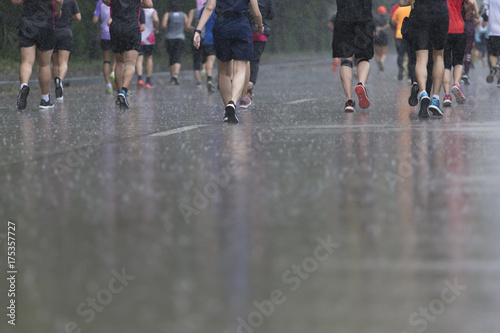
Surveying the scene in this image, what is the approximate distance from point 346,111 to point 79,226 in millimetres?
8115

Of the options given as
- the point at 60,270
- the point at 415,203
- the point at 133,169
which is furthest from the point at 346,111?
Result: the point at 60,270

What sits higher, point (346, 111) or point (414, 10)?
point (414, 10)

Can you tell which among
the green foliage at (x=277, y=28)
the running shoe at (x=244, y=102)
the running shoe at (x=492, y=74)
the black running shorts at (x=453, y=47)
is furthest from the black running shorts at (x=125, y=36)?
the green foliage at (x=277, y=28)

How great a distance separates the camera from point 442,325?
12.5ft

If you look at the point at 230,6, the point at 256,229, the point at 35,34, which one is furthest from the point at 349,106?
the point at 256,229

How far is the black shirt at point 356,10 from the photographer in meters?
13.3

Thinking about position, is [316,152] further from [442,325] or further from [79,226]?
[442,325]

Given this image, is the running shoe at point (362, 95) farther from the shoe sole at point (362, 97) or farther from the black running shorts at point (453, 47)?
the black running shorts at point (453, 47)

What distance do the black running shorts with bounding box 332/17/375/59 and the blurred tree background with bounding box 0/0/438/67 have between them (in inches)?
746

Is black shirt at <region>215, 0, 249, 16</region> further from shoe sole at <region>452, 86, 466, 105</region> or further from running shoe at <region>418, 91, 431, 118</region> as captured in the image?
shoe sole at <region>452, 86, 466, 105</region>

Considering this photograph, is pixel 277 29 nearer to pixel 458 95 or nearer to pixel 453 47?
pixel 458 95

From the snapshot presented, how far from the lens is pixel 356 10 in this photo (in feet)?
43.7

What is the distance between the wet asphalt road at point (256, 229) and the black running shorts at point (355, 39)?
102 inches

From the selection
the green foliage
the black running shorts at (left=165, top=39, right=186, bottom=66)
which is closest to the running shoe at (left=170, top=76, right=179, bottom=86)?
the black running shorts at (left=165, top=39, right=186, bottom=66)
